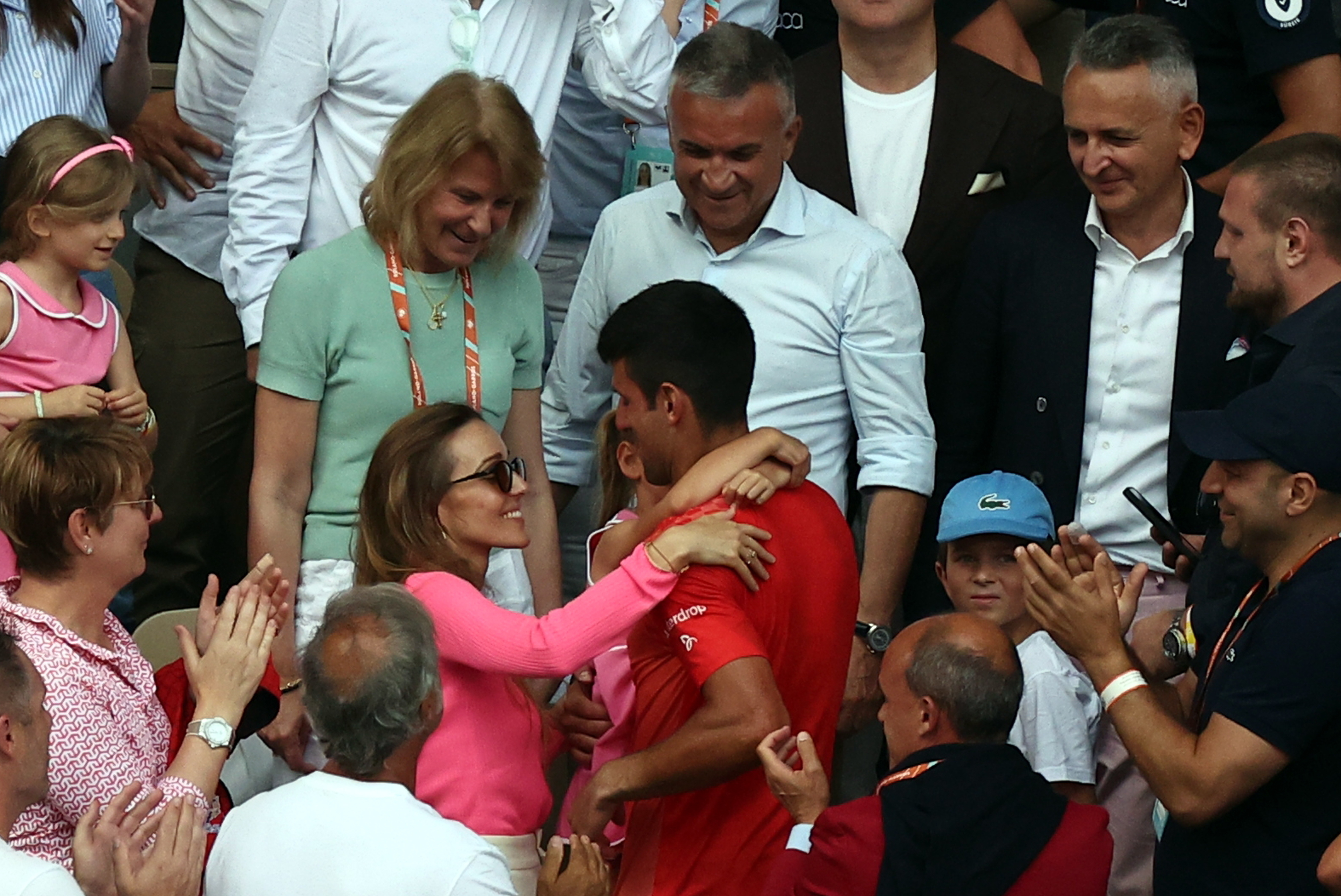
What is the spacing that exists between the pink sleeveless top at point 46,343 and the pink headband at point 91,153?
211 mm

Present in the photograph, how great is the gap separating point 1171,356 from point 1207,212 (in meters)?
0.35

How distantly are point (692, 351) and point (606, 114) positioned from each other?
6.50ft

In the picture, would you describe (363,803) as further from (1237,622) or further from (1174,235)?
(1174,235)

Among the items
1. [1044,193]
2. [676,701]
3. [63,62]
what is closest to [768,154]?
[1044,193]

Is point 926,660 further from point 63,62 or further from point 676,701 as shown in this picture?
point 63,62

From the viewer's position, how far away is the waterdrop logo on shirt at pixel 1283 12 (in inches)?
186

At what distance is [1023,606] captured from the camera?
13.7 ft

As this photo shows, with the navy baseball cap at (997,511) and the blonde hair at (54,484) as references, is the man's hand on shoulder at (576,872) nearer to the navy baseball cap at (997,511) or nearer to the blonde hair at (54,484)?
the blonde hair at (54,484)

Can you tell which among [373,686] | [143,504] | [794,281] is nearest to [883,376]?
[794,281]

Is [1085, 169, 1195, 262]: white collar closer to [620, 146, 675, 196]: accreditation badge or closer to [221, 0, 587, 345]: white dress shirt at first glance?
[620, 146, 675, 196]: accreditation badge

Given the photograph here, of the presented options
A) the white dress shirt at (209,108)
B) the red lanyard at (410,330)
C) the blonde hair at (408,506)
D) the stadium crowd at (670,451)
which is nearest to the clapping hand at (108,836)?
the stadium crowd at (670,451)

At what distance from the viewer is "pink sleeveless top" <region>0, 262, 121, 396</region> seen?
4.02 meters

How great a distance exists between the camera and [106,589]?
3.28 m

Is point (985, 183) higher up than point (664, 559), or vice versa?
point (985, 183)
